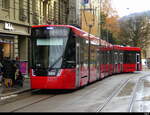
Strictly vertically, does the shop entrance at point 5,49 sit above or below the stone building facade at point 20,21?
below

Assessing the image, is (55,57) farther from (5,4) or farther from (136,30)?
(136,30)

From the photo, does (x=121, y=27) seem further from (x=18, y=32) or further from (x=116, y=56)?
(x=18, y=32)

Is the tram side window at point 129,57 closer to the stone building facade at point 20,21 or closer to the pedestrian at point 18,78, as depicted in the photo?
the stone building facade at point 20,21

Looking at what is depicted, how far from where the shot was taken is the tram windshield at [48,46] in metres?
15.5

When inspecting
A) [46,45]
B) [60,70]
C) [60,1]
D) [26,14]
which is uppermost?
[60,1]

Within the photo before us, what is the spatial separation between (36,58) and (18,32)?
10.2 metres

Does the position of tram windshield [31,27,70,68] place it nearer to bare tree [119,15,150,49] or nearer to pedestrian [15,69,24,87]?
pedestrian [15,69,24,87]

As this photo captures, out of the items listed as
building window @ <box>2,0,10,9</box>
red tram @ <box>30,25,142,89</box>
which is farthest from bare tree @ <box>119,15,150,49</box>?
red tram @ <box>30,25,142,89</box>

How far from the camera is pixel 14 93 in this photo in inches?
617

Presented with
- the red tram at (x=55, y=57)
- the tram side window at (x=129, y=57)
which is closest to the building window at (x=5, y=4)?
the red tram at (x=55, y=57)

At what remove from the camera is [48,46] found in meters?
15.6

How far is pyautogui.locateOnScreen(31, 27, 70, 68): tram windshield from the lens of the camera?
15484 millimetres

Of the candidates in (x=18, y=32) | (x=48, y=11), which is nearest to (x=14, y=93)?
(x=18, y=32)

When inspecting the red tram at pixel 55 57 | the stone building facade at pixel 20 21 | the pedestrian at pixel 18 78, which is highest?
the stone building facade at pixel 20 21
